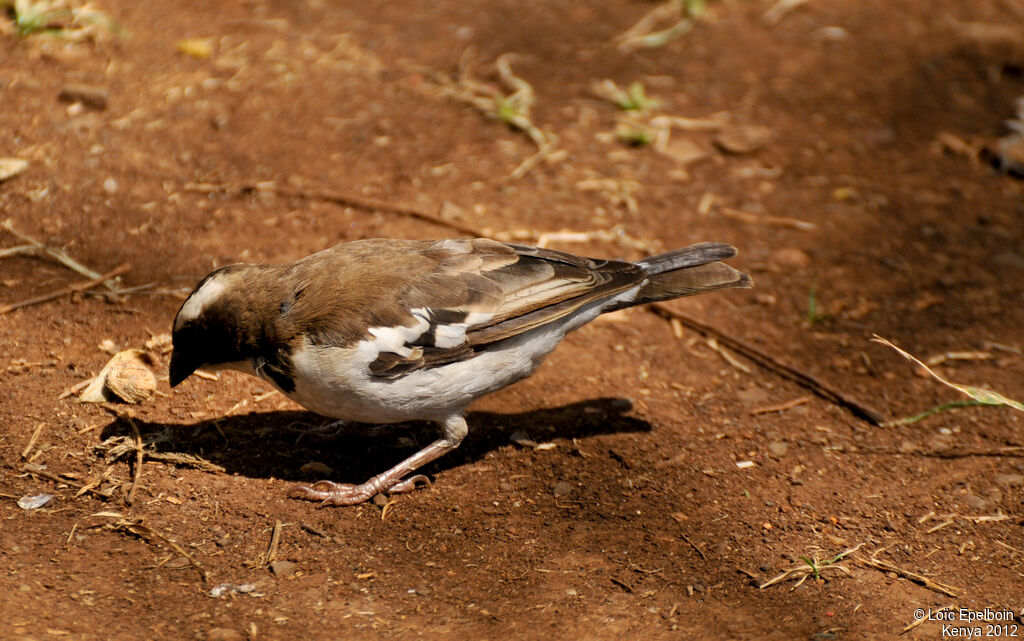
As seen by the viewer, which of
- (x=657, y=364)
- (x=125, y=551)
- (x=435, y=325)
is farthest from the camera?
(x=657, y=364)

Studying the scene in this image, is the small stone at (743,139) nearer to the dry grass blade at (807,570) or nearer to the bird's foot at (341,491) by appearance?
the dry grass blade at (807,570)

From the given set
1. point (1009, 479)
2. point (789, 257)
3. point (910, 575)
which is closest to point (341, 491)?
point (910, 575)

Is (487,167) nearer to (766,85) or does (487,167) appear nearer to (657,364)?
(657,364)

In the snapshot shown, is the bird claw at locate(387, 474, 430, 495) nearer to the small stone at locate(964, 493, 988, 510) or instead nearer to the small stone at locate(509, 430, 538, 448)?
the small stone at locate(509, 430, 538, 448)

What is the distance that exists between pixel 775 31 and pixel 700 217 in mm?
3525

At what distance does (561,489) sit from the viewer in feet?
17.2

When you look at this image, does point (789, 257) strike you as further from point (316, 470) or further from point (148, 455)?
point (148, 455)

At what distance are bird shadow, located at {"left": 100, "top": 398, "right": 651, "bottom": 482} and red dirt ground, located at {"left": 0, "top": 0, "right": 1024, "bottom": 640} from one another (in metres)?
0.02

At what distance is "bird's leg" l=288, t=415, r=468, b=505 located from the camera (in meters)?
5.02

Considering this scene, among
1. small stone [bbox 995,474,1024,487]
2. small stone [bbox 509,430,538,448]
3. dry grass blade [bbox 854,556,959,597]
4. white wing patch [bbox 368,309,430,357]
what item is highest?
white wing patch [bbox 368,309,430,357]

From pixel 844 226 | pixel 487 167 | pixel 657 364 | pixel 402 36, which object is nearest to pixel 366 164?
pixel 487 167

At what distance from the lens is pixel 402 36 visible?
954cm

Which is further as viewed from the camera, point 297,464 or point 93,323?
point 93,323

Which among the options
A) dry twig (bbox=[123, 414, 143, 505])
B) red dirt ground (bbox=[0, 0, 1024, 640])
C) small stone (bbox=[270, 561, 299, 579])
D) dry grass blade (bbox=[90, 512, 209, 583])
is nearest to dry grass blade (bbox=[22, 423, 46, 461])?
red dirt ground (bbox=[0, 0, 1024, 640])
